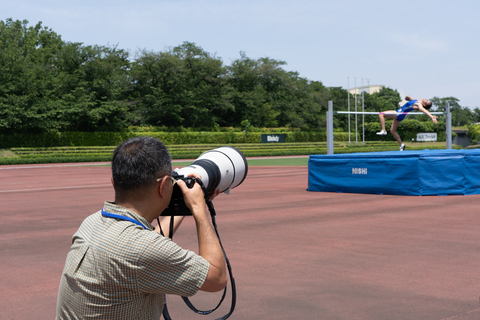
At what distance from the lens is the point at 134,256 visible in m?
2.09

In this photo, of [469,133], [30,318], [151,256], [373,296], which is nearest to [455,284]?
[373,296]

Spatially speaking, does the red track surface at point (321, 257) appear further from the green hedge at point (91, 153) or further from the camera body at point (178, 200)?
the green hedge at point (91, 153)

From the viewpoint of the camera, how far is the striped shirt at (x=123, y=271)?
2104 mm

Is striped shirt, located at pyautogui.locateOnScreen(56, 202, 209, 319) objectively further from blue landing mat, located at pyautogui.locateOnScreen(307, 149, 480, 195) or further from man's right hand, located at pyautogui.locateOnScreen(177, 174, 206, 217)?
blue landing mat, located at pyautogui.locateOnScreen(307, 149, 480, 195)

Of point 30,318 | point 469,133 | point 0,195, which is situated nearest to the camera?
point 30,318

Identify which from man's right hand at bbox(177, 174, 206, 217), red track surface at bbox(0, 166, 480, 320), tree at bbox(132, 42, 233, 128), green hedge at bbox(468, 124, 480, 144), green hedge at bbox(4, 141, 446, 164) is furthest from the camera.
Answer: green hedge at bbox(468, 124, 480, 144)

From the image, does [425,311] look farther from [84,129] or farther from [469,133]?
[469,133]

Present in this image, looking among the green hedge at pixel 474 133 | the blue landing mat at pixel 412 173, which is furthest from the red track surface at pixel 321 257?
the green hedge at pixel 474 133

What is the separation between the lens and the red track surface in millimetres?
4824

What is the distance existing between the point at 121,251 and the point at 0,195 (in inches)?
587

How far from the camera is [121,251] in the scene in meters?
2.10

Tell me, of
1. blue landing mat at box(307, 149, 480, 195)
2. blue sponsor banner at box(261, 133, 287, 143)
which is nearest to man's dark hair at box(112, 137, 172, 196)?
blue landing mat at box(307, 149, 480, 195)

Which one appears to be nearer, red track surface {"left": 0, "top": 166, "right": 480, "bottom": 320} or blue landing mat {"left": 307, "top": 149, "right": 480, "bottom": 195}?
red track surface {"left": 0, "top": 166, "right": 480, "bottom": 320}

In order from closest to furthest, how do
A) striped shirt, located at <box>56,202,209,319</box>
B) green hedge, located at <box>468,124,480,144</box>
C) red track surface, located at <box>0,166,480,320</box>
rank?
striped shirt, located at <box>56,202,209,319</box> → red track surface, located at <box>0,166,480,320</box> → green hedge, located at <box>468,124,480,144</box>
